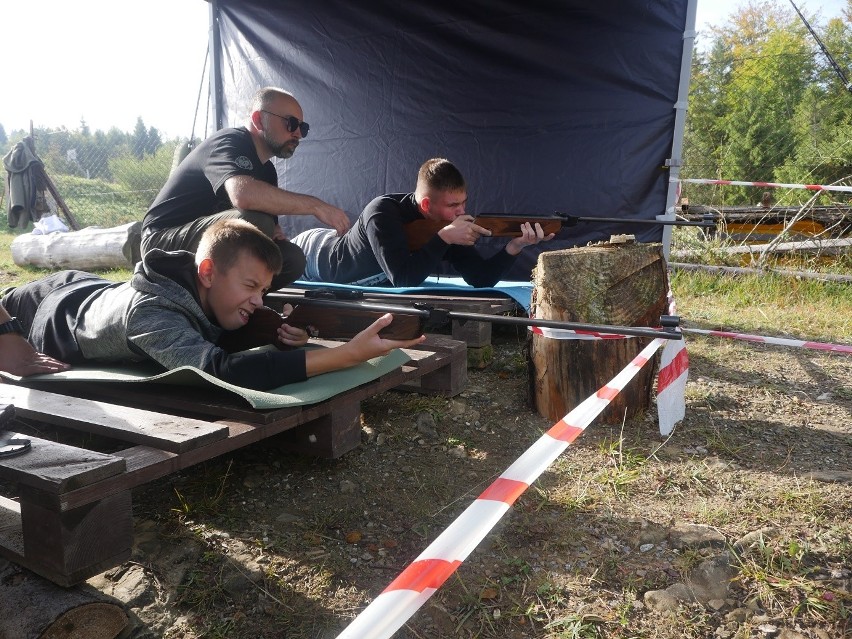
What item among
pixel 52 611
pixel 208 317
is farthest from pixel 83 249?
pixel 52 611

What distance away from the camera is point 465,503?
88.4 inches

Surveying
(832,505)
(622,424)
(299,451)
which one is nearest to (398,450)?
(299,451)

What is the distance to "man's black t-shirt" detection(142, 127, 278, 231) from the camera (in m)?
3.72

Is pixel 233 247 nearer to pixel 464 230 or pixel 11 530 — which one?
pixel 11 530

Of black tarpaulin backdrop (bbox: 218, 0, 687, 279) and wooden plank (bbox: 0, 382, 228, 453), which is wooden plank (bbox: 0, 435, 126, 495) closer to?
wooden plank (bbox: 0, 382, 228, 453)

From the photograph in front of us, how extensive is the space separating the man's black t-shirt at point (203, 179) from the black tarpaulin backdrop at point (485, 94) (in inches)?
96.3

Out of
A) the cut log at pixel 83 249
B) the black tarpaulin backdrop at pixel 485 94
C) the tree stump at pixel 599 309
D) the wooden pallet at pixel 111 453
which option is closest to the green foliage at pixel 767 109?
the black tarpaulin backdrop at pixel 485 94

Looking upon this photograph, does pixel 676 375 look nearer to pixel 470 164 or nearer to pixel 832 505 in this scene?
pixel 832 505

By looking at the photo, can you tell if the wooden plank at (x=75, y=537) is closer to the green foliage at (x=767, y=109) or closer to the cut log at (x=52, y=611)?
the cut log at (x=52, y=611)

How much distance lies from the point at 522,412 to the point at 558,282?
0.70 metres

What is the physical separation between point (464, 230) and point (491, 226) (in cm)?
40

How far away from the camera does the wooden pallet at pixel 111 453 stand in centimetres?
149

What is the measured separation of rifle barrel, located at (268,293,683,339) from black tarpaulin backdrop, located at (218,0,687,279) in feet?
10.2

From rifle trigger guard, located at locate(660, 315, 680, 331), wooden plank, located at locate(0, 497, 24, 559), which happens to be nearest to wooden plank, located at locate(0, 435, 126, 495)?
wooden plank, located at locate(0, 497, 24, 559)
